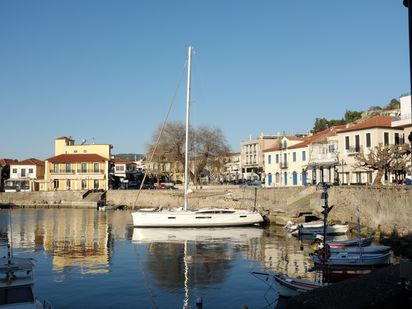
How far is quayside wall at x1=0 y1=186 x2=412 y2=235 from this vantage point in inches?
1458

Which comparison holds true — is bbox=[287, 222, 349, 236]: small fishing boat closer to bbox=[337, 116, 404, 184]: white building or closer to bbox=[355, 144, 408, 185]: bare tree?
bbox=[355, 144, 408, 185]: bare tree

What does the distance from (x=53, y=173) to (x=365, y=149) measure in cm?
6990

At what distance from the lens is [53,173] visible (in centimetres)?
10331

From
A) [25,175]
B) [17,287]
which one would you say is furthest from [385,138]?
[25,175]

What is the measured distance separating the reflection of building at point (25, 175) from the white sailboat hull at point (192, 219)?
63.0 meters

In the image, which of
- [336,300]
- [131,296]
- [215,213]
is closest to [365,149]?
[215,213]

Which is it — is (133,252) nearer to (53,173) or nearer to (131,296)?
(131,296)

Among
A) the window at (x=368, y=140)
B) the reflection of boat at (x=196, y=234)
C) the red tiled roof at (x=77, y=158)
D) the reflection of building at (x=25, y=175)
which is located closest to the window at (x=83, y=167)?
the red tiled roof at (x=77, y=158)

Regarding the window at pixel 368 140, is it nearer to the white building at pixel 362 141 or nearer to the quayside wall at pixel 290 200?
the white building at pixel 362 141

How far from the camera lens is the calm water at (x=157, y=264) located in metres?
21.0

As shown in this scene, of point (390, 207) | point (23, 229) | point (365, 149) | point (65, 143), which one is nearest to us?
point (390, 207)

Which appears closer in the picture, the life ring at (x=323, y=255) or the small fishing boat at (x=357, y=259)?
the life ring at (x=323, y=255)

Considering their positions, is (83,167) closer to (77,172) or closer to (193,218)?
(77,172)

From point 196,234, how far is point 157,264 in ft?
53.5
